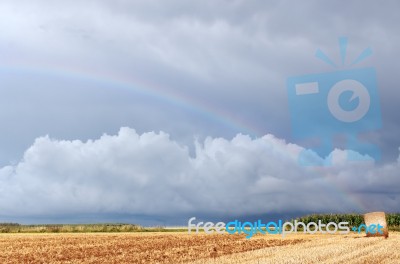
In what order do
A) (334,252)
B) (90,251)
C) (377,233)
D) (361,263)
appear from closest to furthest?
(361,263) < (334,252) < (90,251) < (377,233)

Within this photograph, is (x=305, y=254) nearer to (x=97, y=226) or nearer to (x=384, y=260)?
(x=384, y=260)

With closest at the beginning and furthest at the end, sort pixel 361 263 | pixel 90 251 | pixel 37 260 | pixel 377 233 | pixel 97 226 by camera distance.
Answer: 1. pixel 361 263
2. pixel 37 260
3. pixel 90 251
4. pixel 377 233
5. pixel 97 226

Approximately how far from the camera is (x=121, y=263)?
25266 millimetres

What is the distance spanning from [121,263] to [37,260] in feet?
15.8

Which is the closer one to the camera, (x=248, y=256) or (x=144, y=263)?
(x=144, y=263)

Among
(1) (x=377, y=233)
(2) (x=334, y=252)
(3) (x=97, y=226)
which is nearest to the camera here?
(2) (x=334, y=252)

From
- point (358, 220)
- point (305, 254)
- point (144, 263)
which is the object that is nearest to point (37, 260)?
point (144, 263)

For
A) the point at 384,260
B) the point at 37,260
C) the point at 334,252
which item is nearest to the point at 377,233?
the point at 334,252

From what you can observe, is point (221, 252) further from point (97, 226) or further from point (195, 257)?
point (97, 226)

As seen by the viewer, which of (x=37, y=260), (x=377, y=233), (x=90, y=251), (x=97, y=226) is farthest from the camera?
(x=97, y=226)

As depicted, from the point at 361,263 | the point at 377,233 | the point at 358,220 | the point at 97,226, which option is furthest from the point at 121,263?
the point at 358,220

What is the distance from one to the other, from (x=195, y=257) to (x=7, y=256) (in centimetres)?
1064

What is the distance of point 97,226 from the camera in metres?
75.2

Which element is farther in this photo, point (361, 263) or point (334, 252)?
point (334, 252)
